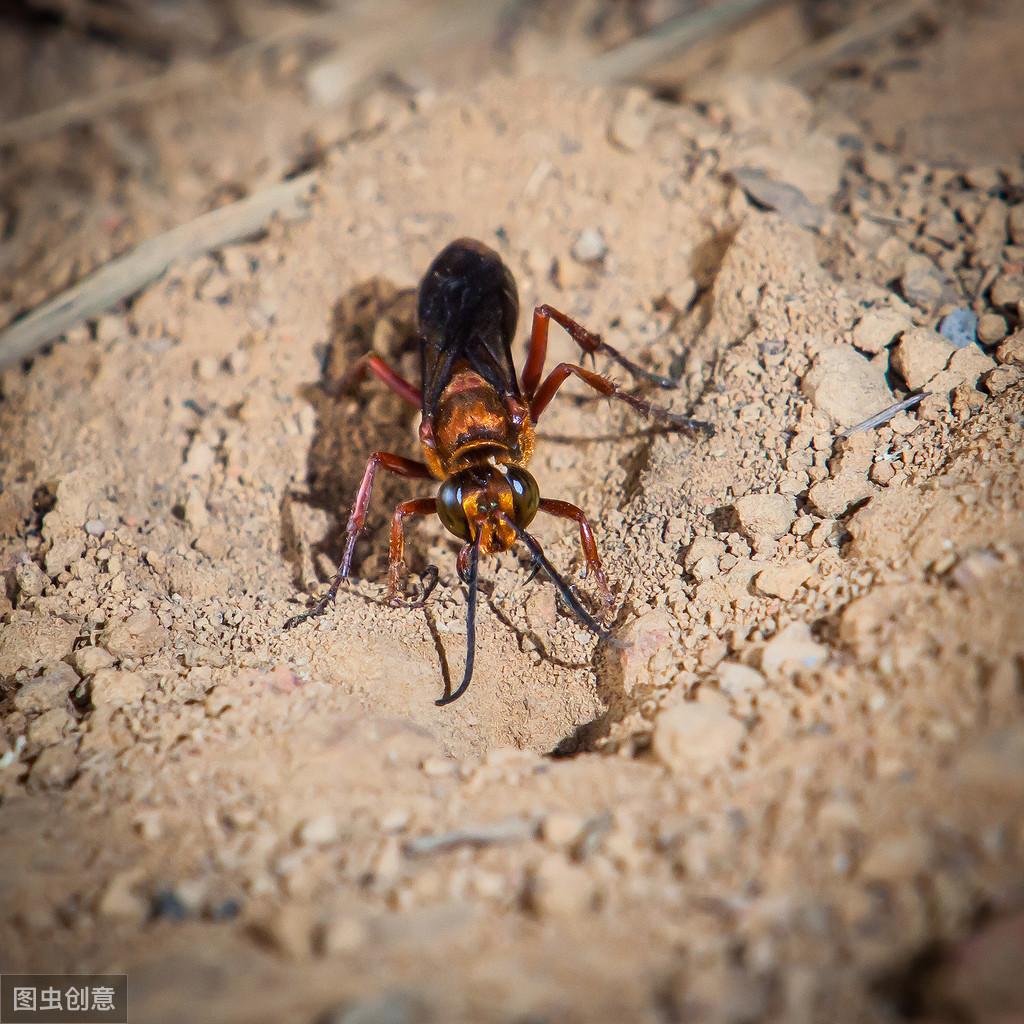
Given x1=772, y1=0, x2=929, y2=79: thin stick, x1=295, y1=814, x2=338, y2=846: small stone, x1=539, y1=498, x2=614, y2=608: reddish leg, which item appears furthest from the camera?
x1=772, y1=0, x2=929, y2=79: thin stick

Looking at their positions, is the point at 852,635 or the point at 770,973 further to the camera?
the point at 852,635

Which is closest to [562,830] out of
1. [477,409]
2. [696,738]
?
[696,738]

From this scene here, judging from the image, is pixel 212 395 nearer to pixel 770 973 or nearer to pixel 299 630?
pixel 299 630

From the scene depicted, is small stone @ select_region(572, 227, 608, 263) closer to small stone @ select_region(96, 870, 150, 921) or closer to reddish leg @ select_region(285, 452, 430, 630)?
reddish leg @ select_region(285, 452, 430, 630)

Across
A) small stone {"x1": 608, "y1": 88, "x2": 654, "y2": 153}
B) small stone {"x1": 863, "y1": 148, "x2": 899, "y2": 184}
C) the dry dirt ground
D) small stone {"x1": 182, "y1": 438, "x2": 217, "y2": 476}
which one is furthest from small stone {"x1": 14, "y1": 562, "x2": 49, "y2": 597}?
small stone {"x1": 863, "y1": 148, "x2": 899, "y2": 184}

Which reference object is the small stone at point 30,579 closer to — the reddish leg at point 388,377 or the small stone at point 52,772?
the small stone at point 52,772

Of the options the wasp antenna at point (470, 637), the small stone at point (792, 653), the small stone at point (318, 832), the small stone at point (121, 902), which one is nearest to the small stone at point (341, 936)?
the small stone at point (318, 832)

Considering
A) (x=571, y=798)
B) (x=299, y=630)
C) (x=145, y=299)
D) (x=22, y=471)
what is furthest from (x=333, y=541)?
(x=571, y=798)
